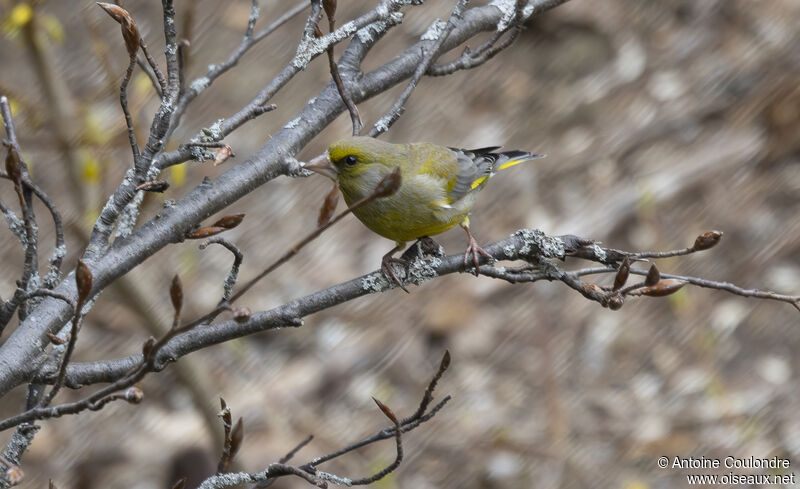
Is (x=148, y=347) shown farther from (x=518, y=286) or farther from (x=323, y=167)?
(x=518, y=286)

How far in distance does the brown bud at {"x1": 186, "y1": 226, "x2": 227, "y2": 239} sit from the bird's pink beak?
775 millimetres

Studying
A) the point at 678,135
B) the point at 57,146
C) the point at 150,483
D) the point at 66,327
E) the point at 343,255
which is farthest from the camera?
the point at 678,135

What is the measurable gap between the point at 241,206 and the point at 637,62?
356 centimetres

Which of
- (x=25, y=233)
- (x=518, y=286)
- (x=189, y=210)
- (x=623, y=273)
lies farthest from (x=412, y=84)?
(x=518, y=286)

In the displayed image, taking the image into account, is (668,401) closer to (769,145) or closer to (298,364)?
(769,145)

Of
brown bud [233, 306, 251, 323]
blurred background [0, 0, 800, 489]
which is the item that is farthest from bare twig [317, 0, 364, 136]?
blurred background [0, 0, 800, 489]

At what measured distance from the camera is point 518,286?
6344 mm

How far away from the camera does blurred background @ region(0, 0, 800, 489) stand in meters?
5.64

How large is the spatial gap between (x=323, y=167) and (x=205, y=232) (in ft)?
3.05

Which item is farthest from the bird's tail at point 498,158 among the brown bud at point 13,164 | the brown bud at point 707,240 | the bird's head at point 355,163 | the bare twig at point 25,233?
the brown bud at point 13,164

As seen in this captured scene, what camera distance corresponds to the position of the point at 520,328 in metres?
6.21

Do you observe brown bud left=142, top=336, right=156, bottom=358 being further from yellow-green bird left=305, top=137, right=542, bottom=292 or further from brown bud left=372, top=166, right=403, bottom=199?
yellow-green bird left=305, top=137, right=542, bottom=292

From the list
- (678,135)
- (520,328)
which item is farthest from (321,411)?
(678,135)

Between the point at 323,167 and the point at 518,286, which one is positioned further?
the point at 518,286
